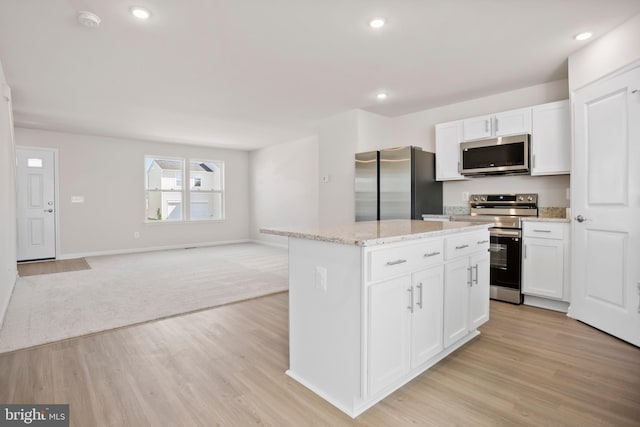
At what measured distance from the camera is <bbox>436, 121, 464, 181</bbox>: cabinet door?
427 cm

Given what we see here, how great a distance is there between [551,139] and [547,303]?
171 centimetres

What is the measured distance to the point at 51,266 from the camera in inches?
223

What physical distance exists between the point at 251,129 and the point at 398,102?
113 inches

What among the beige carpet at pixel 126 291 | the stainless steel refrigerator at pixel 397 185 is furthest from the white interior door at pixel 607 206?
the beige carpet at pixel 126 291

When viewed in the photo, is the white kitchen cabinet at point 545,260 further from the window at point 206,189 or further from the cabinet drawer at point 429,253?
the window at point 206,189

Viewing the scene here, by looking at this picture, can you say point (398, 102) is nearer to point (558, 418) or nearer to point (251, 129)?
point (251, 129)

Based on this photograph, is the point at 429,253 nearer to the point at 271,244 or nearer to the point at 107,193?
the point at 271,244

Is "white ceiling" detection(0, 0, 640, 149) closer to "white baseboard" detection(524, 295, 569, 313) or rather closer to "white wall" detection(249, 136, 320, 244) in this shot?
"white wall" detection(249, 136, 320, 244)

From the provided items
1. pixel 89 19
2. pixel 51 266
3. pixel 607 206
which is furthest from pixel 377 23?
pixel 51 266

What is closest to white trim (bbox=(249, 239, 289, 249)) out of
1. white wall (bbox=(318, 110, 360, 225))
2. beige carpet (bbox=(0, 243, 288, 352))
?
beige carpet (bbox=(0, 243, 288, 352))

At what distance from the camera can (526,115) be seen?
3.64 m

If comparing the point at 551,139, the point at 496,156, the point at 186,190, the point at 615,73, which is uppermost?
the point at 615,73

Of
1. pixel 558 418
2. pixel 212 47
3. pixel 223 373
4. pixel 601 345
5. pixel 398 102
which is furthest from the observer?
pixel 398 102

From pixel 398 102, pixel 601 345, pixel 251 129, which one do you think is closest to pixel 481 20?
pixel 398 102
